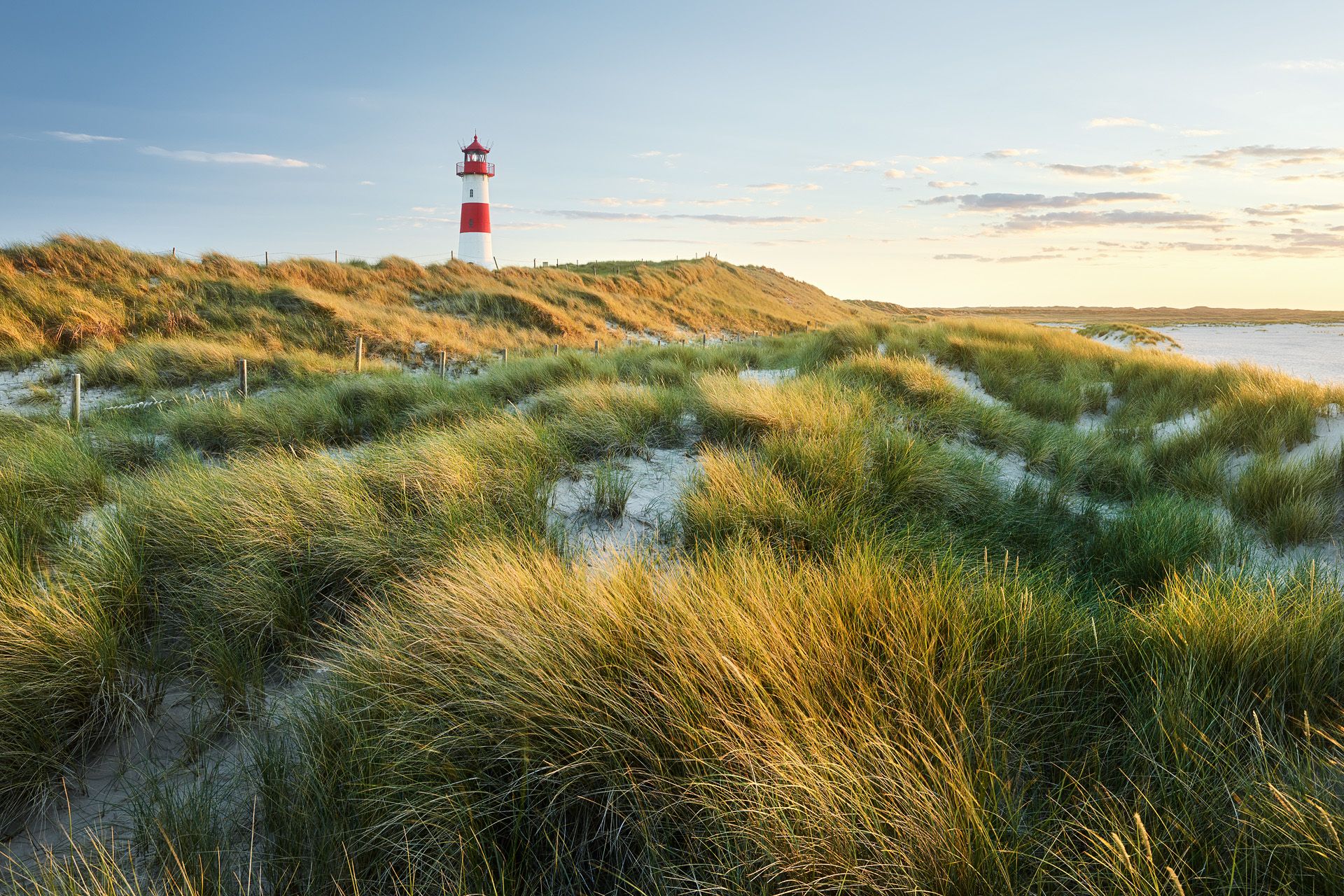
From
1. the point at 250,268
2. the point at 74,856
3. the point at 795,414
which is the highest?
the point at 250,268

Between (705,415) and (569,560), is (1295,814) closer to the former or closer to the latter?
(569,560)

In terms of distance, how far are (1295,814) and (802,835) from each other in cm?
118

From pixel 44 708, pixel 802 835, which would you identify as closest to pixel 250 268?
pixel 44 708

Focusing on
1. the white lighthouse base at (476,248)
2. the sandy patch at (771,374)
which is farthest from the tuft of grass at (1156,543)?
the white lighthouse base at (476,248)

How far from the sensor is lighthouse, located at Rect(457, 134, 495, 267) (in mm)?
37219

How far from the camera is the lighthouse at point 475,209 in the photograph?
37.2 meters

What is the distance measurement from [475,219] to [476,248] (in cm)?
156

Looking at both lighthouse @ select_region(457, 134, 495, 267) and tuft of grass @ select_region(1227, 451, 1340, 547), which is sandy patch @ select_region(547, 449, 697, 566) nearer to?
tuft of grass @ select_region(1227, 451, 1340, 547)

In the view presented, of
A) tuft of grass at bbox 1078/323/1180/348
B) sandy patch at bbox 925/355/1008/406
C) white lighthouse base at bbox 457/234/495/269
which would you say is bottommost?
sandy patch at bbox 925/355/1008/406

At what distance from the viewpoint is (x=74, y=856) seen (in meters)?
2.12

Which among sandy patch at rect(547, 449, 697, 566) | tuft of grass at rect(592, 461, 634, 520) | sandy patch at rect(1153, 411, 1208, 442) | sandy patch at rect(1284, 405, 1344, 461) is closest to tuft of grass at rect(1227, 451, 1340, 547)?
sandy patch at rect(1284, 405, 1344, 461)

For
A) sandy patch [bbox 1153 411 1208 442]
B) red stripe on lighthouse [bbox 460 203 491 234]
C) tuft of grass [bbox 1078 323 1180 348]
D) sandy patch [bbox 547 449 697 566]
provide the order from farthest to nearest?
1. red stripe on lighthouse [bbox 460 203 491 234]
2. tuft of grass [bbox 1078 323 1180 348]
3. sandy patch [bbox 1153 411 1208 442]
4. sandy patch [bbox 547 449 697 566]

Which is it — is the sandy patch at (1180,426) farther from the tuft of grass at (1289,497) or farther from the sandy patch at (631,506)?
the sandy patch at (631,506)

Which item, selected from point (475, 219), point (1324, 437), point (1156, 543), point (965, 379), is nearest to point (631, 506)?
point (1156, 543)
